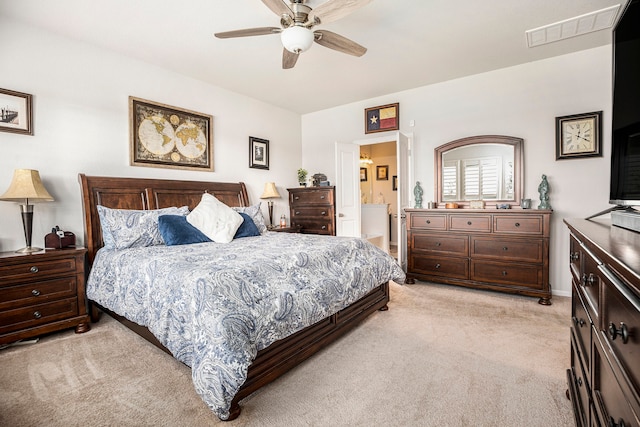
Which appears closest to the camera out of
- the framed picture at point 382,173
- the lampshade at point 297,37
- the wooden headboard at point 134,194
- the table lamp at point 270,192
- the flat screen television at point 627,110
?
the flat screen television at point 627,110

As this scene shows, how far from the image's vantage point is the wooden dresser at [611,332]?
2.13ft

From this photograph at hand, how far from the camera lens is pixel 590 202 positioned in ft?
11.4

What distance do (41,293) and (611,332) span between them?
3567 millimetres

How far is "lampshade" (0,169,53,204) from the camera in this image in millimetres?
2537

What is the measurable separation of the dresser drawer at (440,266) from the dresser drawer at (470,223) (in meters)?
0.40

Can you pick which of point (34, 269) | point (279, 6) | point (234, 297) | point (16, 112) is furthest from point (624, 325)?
point (16, 112)

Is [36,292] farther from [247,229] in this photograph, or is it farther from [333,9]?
[333,9]

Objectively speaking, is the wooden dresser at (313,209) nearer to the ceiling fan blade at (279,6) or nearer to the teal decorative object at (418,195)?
the teal decorative object at (418,195)

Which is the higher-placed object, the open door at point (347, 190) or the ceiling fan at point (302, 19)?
the ceiling fan at point (302, 19)

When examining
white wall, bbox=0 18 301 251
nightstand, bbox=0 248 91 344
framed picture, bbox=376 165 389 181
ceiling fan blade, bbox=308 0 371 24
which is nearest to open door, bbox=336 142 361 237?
white wall, bbox=0 18 301 251

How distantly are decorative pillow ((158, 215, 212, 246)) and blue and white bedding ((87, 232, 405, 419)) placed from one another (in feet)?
0.64

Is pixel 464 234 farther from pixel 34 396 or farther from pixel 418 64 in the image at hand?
pixel 34 396

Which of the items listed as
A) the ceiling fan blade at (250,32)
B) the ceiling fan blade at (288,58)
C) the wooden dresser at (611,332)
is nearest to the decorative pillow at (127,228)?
the ceiling fan blade at (250,32)


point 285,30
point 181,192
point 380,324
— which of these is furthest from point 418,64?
point 181,192
